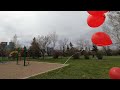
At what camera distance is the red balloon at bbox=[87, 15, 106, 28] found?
2.71 meters

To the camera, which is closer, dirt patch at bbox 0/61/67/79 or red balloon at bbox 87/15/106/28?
red balloon at bbox 87/15/106/28

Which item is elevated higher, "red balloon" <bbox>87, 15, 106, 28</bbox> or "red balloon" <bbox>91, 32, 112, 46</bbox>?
"red balloon" <bbox>87, 15, 106, 28</bbox>

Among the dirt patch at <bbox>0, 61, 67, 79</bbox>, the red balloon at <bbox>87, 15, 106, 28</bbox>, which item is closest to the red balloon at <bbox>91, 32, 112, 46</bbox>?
the red balloon at <bbox>87, 15, 106, 28</bbox>

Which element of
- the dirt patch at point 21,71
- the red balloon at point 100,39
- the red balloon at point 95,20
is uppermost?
the red balloon at point 95,20

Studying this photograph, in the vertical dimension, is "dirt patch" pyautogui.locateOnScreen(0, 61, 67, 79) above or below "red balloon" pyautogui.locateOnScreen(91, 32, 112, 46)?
below

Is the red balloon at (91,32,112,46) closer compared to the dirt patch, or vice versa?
the red balloon at (91,32,112,46)

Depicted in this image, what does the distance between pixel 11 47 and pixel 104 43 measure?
91.9ft

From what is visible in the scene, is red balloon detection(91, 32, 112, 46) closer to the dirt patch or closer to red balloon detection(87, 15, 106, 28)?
red balloon detection(87, 15, 106, 28)

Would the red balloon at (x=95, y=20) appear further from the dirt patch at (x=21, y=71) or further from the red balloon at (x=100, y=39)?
the dirt patch at (x=21, y=71)

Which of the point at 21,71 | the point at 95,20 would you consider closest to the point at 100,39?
the point at 95,20

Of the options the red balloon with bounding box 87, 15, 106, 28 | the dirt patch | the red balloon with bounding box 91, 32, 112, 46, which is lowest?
the dirt patch

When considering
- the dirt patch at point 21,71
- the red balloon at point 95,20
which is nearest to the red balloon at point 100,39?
the red balloon at point 95,20

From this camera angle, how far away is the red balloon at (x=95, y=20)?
2.71m
